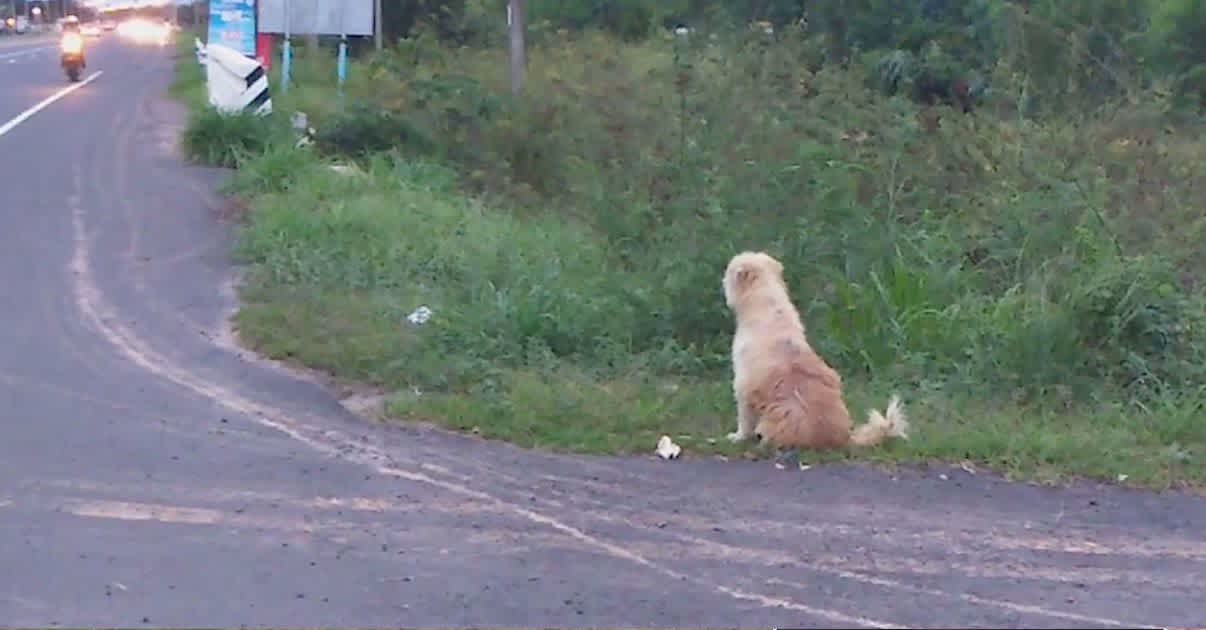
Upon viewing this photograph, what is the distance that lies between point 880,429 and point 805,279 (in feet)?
6.87

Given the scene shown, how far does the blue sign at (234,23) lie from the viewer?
96.7 feet

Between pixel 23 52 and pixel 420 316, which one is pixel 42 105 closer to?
pixel 420 316

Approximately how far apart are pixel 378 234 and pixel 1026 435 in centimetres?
613

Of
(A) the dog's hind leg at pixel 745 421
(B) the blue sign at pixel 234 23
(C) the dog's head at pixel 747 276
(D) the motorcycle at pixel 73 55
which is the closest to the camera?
(A) the dog's hind leg at pixel 745 421

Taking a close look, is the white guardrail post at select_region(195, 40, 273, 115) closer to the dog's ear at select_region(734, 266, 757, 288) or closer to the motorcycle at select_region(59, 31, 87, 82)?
the dog's ear at select_region(734, 266, 757, 288)

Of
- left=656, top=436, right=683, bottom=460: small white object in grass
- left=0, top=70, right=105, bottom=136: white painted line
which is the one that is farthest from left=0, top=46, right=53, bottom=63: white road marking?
left=656, top=436, right=683, bottom=460: small white object in grass

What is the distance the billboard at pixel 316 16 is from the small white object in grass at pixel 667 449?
20.8m

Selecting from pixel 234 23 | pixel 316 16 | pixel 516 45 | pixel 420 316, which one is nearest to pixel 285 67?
pixel 316 16

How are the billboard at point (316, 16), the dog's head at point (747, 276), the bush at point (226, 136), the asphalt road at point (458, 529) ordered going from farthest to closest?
1. the billboard at point (316, 16)
2. the bush at point (226, 136)
3. the dog's head at point (747, 276)
4. the asphalt road at point (458, 529)

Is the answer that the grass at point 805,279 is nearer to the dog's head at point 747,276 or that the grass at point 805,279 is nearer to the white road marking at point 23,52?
the dog's head at point 747,276

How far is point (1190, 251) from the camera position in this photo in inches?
415

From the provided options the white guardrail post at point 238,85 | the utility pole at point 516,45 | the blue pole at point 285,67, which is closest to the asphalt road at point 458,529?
the white guardrail post at point 238,85

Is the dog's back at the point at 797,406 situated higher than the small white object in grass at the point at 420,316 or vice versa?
the dog's back at the point at 797,406

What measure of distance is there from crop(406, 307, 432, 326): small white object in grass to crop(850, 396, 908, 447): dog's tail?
10.2ft
